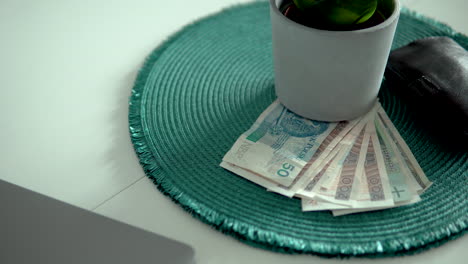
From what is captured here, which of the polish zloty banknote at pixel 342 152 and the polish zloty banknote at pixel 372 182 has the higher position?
the polish zloty banknote at pixel 342 152

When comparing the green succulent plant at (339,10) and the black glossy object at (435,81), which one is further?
the black glossy object at (435,81)

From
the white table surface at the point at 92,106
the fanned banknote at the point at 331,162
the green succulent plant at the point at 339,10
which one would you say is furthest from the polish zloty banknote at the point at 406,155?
the green succulent plant at the point at 339,10

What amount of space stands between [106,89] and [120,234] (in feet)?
1.55

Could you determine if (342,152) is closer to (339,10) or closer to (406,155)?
(406,155)

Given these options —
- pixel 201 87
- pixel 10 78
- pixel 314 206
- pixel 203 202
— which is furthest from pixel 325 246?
pixel 10 78

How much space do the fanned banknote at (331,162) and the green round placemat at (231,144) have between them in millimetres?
22

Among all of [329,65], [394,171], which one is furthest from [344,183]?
[329,65]

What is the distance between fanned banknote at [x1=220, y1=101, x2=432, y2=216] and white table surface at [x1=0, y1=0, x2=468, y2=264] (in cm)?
13

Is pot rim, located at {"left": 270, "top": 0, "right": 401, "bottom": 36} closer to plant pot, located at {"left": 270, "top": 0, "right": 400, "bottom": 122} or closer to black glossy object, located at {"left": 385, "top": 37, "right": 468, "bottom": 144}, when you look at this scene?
plant pot, located at {"left": 270, "top": 0, "right": 400, "bottom": 122}

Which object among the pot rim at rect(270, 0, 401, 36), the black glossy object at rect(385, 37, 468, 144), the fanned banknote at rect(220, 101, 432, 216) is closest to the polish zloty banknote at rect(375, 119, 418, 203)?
the fanned banknote at rect(220, 101, 432, 216)

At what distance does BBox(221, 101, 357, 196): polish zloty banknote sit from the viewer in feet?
3.32

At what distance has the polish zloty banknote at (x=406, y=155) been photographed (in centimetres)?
100

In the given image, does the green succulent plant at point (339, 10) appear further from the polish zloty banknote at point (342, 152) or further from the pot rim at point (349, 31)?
the polish zloty banknote at point (342, 152)

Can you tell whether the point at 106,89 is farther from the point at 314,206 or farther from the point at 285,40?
the point at 314,206
